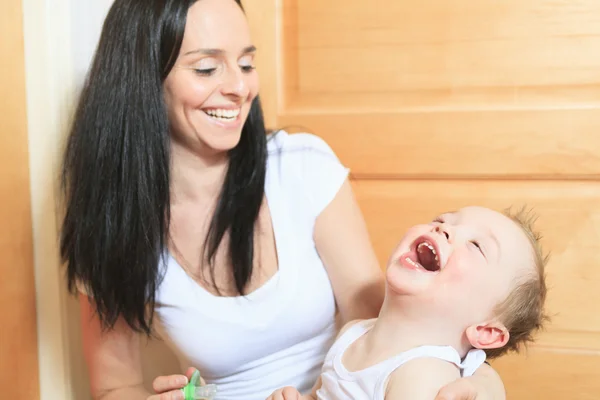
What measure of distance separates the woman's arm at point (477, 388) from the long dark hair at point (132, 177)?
1.40 feet

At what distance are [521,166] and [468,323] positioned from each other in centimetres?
52

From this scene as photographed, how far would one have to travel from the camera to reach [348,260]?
1240 millimetres

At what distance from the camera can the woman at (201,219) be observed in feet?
3.83

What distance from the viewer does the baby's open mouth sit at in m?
1.02

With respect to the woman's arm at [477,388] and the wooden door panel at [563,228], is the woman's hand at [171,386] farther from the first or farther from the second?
the wooden door panel at [563,228]

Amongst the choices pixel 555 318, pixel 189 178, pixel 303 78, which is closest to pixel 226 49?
pixel 189 178

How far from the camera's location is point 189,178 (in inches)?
49.7

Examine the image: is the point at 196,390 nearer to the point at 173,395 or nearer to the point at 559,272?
the point at 173,395

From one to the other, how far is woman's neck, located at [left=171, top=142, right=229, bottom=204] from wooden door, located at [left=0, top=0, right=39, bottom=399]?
362 millimetres

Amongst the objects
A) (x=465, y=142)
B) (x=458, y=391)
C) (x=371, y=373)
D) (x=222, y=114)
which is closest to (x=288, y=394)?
(x=371, y=373)

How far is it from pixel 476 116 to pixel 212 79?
0.58 meters

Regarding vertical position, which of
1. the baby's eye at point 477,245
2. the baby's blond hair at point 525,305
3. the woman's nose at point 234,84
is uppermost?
the woman's nose at point 234,84

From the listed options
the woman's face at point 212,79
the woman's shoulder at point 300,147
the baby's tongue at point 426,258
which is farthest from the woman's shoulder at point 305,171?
the baby's tongue at point 426,258

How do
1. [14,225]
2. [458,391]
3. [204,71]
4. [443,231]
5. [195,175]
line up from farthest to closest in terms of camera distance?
1. [14,225]
2. [195,175]
3. [204,71]
4. [443,231]
5. [458,391]
